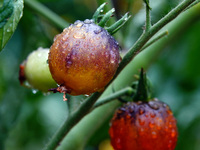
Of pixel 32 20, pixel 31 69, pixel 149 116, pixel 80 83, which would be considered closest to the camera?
pixel 80 83

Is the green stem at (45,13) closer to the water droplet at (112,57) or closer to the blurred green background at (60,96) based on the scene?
the blurred green background at (60,96)

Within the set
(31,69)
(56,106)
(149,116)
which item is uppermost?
(56,106)

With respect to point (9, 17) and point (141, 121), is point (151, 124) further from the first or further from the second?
point (9, 17)

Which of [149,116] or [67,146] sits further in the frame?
[67,146]

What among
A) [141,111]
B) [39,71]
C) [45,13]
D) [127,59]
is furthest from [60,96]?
[127,59]

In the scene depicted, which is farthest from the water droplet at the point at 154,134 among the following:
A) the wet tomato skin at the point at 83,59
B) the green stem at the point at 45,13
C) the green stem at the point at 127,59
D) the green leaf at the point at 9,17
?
the green stem at the point at 45,13

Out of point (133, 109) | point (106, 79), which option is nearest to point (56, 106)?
point (133, 109)

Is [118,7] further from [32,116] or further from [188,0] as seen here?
[188,0]

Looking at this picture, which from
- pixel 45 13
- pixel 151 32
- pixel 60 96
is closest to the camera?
pixel 151 32
